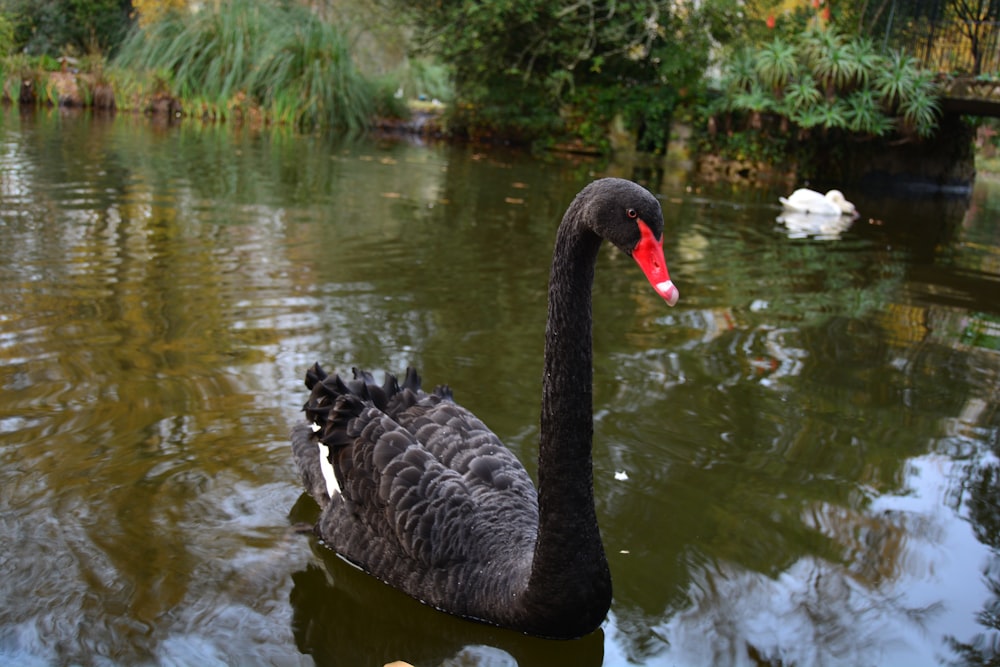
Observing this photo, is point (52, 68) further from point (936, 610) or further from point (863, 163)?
point (936, 610)

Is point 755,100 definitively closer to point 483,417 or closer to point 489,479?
point 483,417

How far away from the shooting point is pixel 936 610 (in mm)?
2541

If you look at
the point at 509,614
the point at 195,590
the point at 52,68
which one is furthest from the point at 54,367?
the point at 52,68

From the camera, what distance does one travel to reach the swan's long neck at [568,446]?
2.09 meters

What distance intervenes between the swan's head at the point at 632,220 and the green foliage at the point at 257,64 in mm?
13611

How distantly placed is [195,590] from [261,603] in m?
0.17

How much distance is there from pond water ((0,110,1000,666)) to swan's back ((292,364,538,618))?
0.11m

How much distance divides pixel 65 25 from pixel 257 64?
19.9ft

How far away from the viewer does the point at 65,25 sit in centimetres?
1875

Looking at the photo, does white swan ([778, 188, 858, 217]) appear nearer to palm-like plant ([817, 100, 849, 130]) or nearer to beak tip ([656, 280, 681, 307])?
palm-like plant ([817, 100, 849, 130])

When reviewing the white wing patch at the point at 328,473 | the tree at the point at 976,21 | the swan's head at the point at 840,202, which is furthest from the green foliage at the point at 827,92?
the white wing patch at the point at 328,473

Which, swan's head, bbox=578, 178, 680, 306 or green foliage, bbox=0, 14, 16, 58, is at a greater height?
green foliage, bbox=0, 14, 16, 58

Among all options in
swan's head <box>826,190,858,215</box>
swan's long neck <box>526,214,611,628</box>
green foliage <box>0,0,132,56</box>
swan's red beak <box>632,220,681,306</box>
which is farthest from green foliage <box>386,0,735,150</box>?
swan's red beak <box>632,220,681,306</box>

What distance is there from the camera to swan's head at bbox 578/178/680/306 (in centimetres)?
193
